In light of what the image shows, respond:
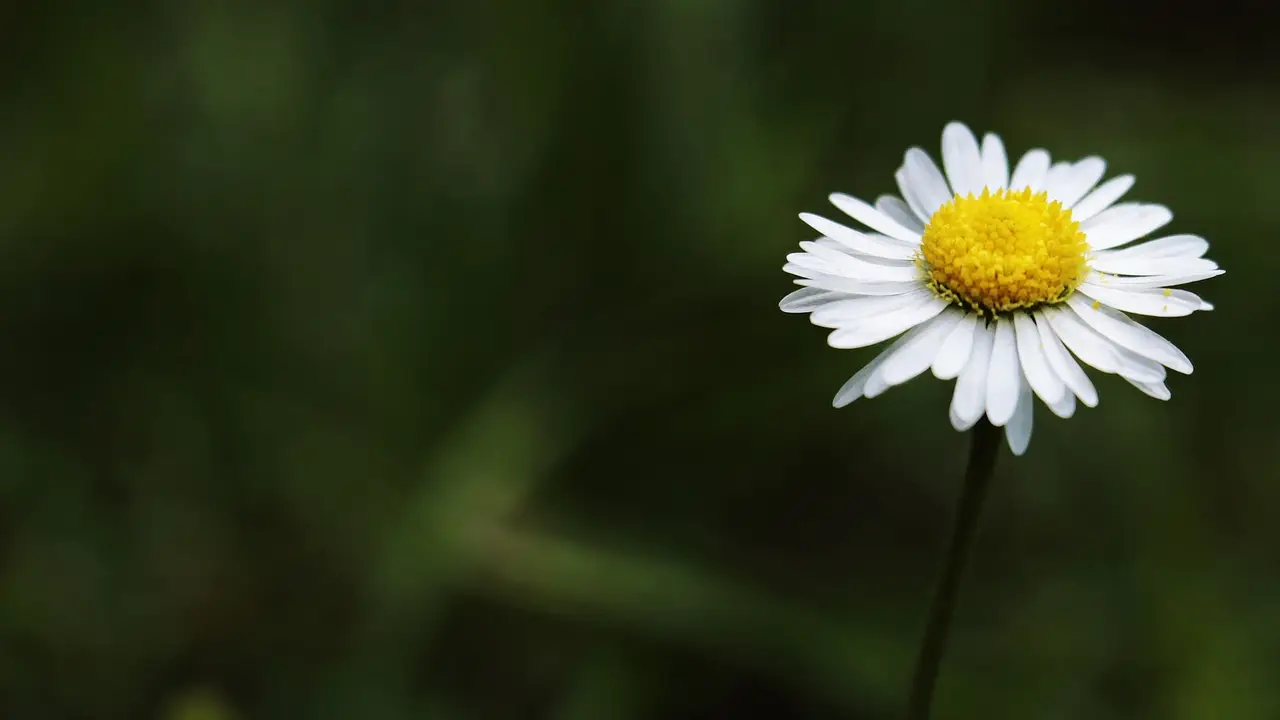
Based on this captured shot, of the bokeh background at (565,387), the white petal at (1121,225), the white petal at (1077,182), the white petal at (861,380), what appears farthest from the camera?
the bokeh background at (565,387)

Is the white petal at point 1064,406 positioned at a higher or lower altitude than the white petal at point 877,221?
lower

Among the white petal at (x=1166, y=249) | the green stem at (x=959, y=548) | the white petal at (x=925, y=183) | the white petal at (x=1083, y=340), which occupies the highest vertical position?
the white petal at (x=925, y=183)

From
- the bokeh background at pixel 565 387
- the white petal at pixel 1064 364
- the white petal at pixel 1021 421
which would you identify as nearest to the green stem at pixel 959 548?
the white petal at pixel 1021 421

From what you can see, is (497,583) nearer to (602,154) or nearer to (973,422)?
(602,154)

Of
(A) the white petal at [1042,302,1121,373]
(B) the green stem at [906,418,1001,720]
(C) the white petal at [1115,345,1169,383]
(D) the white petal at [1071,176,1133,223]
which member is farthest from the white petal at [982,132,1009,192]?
(B) the green stem at [906,418,1001,720]

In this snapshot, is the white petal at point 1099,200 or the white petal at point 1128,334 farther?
the white petal at point 1099,200

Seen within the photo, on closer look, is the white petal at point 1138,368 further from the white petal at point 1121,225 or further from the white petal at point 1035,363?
the white petal at point 1121,225
